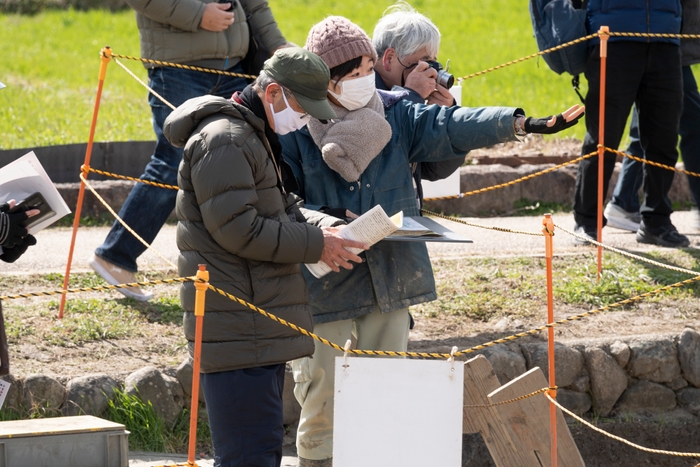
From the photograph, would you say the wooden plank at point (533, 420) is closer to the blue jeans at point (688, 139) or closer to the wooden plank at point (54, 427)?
the wooden plank at point (54, 427)

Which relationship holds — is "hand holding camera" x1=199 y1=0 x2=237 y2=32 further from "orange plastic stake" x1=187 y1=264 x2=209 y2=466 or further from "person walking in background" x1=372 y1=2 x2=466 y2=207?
"orange plastic stake" x1=187 y1=264 x2=209 y2=466

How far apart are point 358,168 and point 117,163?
4.99 m

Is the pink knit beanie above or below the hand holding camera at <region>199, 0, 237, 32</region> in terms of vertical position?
below

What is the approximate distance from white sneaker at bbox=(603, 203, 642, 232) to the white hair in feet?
10.9

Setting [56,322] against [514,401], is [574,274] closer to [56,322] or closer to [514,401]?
[514,401]

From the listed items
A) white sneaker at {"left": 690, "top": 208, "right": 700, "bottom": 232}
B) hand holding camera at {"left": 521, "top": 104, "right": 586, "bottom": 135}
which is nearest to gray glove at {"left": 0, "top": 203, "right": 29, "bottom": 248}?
hand holding camera at {"left": 521, "top": 104, "right": 586, "bottom": 135}

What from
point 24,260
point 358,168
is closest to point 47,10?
point 24,260

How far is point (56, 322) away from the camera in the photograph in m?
4.93

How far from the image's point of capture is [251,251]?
3.01m

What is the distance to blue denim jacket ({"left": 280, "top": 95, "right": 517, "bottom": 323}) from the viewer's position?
11.9ft

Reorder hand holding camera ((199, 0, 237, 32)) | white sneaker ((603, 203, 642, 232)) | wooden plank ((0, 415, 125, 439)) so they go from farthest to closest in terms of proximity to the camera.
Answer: white sneaker ((603, 203, 642, 232))
hand holding camera ((199, 0, 237, 32))
wooden plank ((0, 415, 125, 439))

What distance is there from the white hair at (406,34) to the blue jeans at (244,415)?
148 cm

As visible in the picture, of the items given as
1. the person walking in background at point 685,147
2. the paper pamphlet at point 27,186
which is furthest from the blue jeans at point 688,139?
the paper pamphlet at point 27,186

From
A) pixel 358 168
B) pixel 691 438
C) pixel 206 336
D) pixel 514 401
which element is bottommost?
pixel 691 438
